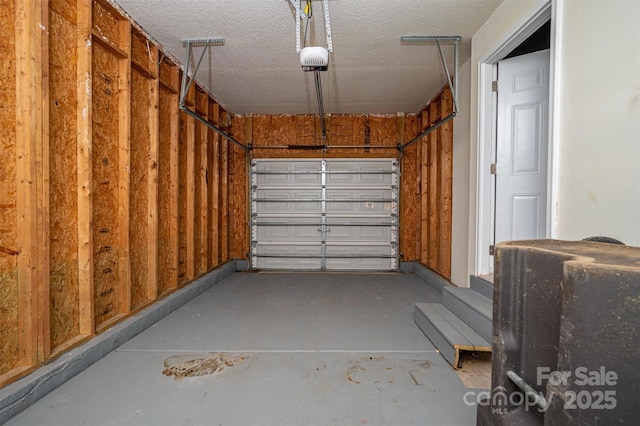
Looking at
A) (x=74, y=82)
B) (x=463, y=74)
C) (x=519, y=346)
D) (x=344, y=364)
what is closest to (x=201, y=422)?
(x=344, y=364)

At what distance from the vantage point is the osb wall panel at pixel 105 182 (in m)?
2.54

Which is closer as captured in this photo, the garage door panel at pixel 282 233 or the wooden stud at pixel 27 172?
the wooden stud at pixel 27 172

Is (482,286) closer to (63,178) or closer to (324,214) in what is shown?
(324,214)

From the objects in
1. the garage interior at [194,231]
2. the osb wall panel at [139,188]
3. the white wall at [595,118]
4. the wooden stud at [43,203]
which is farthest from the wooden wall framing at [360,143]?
the wooden stud at [43,203]

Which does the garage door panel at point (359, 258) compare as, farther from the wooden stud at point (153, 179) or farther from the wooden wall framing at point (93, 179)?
the wooden stud at point (153, 179)

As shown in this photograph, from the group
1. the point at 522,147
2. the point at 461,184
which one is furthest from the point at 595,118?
the point at 461,184

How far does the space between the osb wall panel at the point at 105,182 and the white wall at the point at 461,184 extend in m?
3.95

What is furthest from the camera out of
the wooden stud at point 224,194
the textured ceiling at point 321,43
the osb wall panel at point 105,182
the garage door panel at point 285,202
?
the garage door panel at point 285,202

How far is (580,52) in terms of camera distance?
5.91 ft

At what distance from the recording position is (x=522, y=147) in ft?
9.45

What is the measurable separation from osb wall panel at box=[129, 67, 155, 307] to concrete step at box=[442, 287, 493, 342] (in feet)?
11.1

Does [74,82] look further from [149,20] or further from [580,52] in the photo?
[580,52]

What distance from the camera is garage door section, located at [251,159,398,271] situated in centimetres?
593

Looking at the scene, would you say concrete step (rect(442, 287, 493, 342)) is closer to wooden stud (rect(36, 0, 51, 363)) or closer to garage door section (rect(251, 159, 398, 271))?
garage door section (rect(251, 159, 398, 271))
